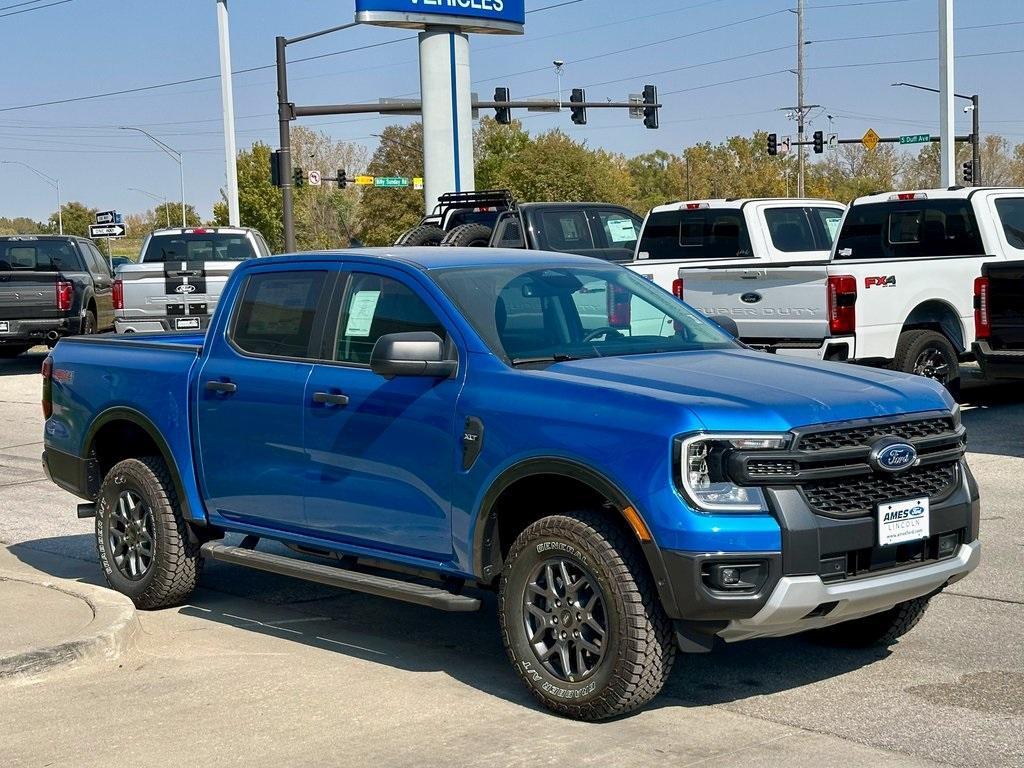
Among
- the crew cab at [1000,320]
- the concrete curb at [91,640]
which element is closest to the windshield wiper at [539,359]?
the concrete curb at [91,640]

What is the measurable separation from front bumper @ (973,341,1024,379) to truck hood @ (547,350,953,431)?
7.05 metres

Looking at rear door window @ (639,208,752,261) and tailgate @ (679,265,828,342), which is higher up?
rear door window @ (639,208,752,261)

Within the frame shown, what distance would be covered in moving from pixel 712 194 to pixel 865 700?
85.0 metres

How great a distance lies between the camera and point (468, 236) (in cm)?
2098

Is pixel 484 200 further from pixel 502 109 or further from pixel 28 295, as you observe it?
pixel 502 109

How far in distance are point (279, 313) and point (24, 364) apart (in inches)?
779

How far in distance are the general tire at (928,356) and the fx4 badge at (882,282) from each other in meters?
A: 0.56

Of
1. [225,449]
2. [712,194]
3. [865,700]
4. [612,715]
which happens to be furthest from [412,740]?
[712,194]

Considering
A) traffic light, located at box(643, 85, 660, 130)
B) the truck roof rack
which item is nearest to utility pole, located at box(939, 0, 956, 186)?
the truck roof rack

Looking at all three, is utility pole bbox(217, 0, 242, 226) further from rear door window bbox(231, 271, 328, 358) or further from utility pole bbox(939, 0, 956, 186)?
rear door window bbox(231, 271, 328, 358)

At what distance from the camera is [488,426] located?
6016mm

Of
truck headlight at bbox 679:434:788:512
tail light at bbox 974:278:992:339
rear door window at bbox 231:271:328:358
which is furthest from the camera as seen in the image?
tail light at bbox 974:278:992:339

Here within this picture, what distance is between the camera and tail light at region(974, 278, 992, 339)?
13.1m

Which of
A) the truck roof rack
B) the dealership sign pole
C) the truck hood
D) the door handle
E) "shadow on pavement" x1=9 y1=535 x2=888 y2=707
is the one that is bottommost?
"shadow on pavement" x1=9 y1=535 x2=888 y2=707
